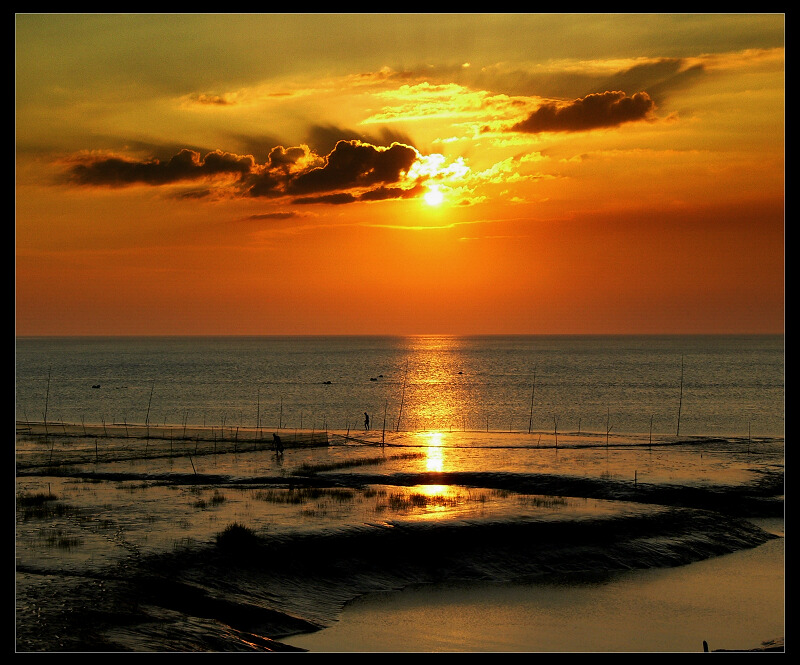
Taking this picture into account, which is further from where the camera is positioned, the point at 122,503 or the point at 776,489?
the point at 776,489

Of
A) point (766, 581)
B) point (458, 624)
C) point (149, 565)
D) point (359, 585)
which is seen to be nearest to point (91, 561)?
point (149, 565)

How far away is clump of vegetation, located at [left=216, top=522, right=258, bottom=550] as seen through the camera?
28141 millimetres

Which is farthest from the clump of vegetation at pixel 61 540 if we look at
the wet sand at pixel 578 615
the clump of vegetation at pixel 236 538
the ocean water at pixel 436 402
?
the ocean water at pixel 436 402

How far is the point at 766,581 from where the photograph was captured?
2878 cm

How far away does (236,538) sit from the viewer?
2848 centimetres

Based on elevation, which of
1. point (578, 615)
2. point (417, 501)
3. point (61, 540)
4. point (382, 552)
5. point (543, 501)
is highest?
point (61, 540)

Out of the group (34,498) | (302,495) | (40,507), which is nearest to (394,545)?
(302,495)

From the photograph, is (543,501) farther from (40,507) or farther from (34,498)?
(34,498)

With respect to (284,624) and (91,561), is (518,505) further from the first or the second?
(91,561)

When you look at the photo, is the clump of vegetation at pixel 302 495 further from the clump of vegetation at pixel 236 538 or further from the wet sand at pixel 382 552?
the clump of vegetation at pixel 236 538

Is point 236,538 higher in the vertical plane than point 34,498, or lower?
lower

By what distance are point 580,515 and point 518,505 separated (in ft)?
10.7

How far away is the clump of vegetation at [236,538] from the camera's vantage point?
28141mm
